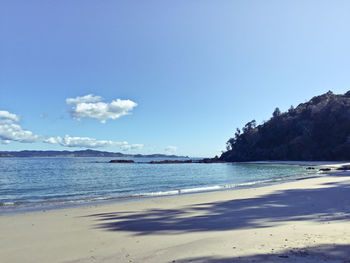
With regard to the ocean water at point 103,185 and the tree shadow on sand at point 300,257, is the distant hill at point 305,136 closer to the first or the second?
the ocean water at point 103,185

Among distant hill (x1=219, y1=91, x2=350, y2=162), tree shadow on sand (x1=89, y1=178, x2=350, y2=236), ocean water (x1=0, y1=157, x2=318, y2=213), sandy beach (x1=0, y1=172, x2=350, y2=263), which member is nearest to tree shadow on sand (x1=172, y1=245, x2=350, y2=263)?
sandy beach (x1=0, y1=172, x2=350, y2=263)

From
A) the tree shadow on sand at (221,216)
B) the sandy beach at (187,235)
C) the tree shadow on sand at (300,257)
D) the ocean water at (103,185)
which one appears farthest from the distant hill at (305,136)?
the tree shadow on sand at (300,257)

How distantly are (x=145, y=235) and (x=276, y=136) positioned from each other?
99490mm

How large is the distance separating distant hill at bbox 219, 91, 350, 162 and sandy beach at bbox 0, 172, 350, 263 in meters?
73.9

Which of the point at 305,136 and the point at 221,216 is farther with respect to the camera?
the point at 305,136

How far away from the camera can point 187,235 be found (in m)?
7.28

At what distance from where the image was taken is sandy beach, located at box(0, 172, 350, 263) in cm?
528

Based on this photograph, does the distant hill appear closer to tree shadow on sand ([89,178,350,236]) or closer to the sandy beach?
tree shadow on sand ([89,178,350,236])

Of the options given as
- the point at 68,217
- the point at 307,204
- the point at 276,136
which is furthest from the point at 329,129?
the point at 68,217

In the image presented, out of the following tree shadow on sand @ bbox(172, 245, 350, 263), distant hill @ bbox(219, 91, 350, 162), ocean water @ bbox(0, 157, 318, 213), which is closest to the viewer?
tree shadow on sand @ bbox(172, 245, 350, 263)

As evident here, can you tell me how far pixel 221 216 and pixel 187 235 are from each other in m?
3.03

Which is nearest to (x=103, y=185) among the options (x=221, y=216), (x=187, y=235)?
(x=221, y=216)

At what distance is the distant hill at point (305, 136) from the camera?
7481 centimetres

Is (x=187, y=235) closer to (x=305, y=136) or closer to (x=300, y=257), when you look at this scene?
(x=300, y=257)
